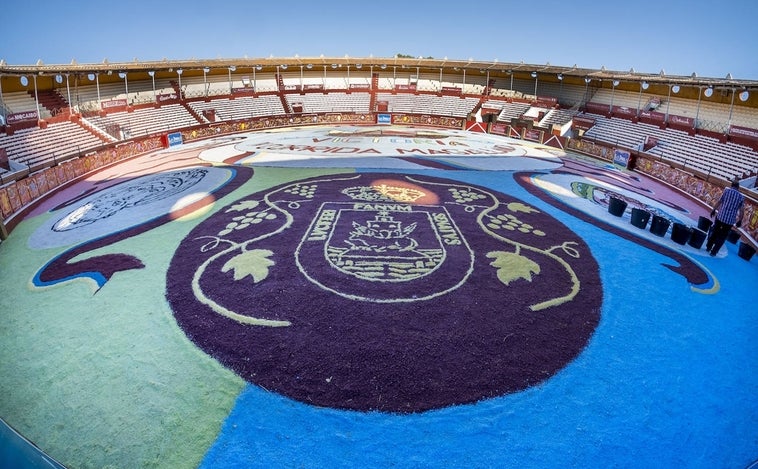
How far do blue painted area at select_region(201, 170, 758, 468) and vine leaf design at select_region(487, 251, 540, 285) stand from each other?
8.93ft

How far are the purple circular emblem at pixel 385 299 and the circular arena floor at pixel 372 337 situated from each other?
61 millimetres

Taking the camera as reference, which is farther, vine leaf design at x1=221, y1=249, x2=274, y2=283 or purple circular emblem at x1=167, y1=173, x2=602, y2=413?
vine leaf design at x1=221, y1=249, x2=274, y2=283

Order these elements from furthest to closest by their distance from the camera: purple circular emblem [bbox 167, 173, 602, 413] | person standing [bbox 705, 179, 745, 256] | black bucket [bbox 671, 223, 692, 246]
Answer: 1. black bucket [bbox 671, 223, 692, 246]
2. person standing [bbox 705, 179, 745, 256]
3. purple circular emblem [bbox 167, 173, 602, 413]

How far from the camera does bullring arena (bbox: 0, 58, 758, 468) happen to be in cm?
734

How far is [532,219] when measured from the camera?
660 inches

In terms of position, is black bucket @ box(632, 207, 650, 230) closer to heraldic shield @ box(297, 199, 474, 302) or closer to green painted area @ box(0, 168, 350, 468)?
heraldic shield @ box(297, 199, 474, 302)

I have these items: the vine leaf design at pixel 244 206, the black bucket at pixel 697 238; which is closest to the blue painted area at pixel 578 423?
the black bucket at pixel 697 238

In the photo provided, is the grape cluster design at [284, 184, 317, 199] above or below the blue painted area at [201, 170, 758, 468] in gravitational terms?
above

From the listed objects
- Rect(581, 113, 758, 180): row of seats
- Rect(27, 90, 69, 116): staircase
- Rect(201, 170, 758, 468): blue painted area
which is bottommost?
Rect(201, 170, 758, 468): blue painted area

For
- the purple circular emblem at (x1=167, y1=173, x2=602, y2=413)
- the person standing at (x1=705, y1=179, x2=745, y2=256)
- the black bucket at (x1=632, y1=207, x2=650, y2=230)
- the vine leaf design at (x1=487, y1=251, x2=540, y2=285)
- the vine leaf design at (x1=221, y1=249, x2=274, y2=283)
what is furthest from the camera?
the black bucket at (x1=632, y1=207, x2=650, y2=230)

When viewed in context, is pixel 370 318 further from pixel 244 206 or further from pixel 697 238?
pixel 697 238

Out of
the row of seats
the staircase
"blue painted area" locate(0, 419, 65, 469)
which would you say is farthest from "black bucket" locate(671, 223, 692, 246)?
the staircase

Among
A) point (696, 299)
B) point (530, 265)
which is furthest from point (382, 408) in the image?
point (696, 299)

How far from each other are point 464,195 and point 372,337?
11.5 meters
